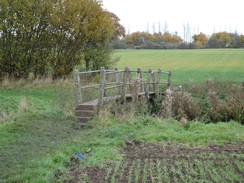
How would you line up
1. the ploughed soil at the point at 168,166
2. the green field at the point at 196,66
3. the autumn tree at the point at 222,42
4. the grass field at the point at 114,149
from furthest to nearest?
1. the autumn tree at the point at 222,42
2. the green field at the point at 196,66
3. the grass field at the point at 114,149
4. the ploughed soil at the point at 168,166

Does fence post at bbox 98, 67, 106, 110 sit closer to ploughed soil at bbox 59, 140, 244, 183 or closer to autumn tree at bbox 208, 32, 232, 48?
ploughed soil at bbox 59, 140, 244, 183

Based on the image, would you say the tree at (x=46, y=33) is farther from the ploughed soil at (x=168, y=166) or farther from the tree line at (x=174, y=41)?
the tree line at (x=174, y=41)

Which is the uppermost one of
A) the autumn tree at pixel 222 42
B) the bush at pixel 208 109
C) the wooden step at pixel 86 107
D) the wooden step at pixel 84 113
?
the autumn tree at pixel 222 42

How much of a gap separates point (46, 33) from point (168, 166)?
1484 cm

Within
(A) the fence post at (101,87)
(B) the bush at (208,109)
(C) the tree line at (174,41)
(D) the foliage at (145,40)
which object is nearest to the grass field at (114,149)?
(A) the fence post at (101,87)

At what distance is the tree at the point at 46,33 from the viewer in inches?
704

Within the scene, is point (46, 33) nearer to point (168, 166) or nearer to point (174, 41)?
point (168, 166)

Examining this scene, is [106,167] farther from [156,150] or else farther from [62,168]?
[156,150]

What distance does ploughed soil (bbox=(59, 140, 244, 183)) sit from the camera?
5746mm

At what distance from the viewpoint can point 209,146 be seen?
805 centimetres

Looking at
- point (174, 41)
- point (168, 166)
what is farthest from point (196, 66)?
point (174, 41)

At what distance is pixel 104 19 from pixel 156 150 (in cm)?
1556

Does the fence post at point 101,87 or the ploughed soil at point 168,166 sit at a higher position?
the fence post at point 101,87

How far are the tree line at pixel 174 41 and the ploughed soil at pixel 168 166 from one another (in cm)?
7912
